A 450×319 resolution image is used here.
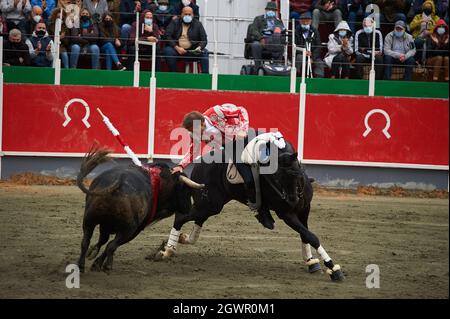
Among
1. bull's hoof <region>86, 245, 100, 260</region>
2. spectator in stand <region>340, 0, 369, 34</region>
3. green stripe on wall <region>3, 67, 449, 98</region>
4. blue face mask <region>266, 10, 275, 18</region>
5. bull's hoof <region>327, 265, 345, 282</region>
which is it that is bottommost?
bull's hoof <region>327, 265, 345, 282</region>

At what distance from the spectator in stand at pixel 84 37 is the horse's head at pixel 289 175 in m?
7.73

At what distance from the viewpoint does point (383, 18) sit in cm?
1659

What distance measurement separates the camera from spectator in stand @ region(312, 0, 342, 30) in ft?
53.8

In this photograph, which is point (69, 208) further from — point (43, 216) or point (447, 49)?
point (447, 49)

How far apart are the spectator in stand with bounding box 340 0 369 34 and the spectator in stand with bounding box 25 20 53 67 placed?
5.34 metres

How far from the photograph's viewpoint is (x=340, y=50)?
15906 mm

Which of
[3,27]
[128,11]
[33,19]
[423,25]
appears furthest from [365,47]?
[3,27]

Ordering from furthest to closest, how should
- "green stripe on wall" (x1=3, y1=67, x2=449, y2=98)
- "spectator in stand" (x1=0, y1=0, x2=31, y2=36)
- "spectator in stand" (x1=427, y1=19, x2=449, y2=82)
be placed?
1. "spectator in stand" (x1=427, y1=19, x2=449, y2=82)
2. "spectator in stand" (x1=0, y1=0, x2=31, y2=36)
3. "green stripe on wall" (x1=3, y1=67, x2=449, y2=98)

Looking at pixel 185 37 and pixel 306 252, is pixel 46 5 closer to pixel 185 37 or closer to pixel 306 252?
pixel 185 37

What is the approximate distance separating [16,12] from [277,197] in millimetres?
8718

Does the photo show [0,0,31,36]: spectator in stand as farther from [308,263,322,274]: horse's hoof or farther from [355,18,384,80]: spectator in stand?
Result: [308,263,322,274]: horse's hoof

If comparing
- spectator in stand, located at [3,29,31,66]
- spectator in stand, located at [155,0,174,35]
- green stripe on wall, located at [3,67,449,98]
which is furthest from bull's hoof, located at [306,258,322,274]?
spectator in stand, located at [3,29,31,66]
